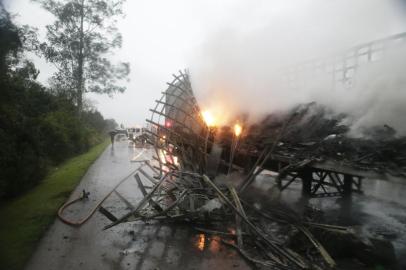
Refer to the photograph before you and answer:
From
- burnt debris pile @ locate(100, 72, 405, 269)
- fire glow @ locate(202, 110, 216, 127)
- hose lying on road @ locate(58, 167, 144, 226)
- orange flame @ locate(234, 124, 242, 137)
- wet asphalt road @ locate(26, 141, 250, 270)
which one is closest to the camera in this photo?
wet asphalt road @ locate(26, 141, 250, 270)

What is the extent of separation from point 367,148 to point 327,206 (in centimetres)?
372

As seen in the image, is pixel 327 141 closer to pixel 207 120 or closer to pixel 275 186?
pixel 207 120

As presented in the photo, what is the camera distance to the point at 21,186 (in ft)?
33.3

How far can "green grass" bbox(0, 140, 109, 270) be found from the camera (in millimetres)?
5895

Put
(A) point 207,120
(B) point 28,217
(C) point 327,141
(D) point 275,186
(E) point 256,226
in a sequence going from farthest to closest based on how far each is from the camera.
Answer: (D) point 275,186 → (A) point 207,120 → (B) point 28,217 → (C) point 327,141 → (E) point 256,226

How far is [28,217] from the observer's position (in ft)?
25.6

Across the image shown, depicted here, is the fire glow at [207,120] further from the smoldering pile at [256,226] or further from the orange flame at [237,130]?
the smoldering pile at [256,226]

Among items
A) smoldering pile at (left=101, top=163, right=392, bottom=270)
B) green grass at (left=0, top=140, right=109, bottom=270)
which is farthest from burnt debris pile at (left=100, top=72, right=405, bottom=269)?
green grass at (left=0, top=140, right=109, bottom=270)

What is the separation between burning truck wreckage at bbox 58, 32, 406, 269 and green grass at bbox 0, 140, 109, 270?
158cm

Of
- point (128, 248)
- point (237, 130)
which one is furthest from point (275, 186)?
point (128, 248)

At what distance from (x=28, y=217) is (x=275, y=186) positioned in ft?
25.0

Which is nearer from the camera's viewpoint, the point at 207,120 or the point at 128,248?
the point at 128,248

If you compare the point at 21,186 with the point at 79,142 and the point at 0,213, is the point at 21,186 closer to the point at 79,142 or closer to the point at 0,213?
the point at 0,213

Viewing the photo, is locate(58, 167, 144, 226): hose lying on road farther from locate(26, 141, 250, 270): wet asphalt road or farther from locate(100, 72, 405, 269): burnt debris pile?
locate(100, 72, 405, 269): burnt debris pile
